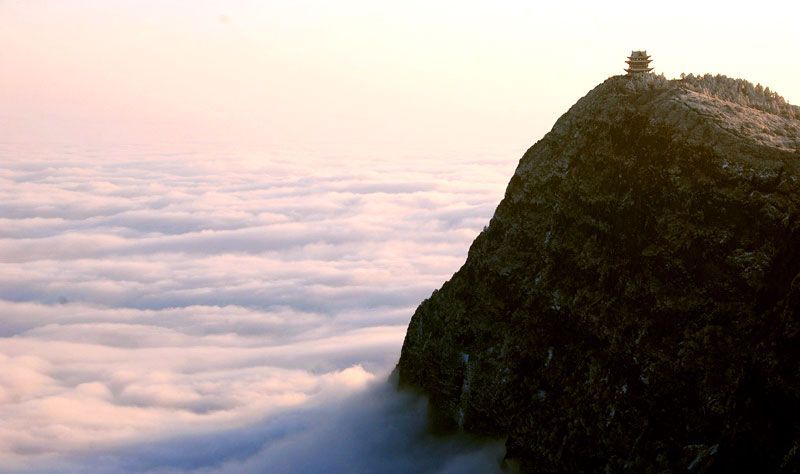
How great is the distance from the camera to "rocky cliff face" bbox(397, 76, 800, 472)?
67.2ft

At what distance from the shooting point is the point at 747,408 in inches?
749

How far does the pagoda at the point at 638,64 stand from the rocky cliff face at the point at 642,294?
0.80m

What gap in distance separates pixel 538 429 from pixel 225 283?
569 feet

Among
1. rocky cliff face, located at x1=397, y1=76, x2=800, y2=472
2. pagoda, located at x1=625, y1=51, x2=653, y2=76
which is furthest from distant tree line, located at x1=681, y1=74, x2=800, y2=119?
pagoda, located at x1=625, y1=51, x2=653, y2=76

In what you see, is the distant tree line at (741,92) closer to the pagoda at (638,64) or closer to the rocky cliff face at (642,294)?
the rocky cliff face at (642,294)

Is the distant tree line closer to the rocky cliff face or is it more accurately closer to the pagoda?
the rocky cliff face

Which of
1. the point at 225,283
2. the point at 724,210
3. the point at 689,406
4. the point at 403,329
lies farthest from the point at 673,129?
the point at 225,283

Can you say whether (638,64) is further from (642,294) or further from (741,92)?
(642,294)

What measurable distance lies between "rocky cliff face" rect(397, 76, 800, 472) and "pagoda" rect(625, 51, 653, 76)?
2.61 feet

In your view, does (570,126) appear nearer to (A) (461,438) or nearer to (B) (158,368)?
(A) (461,438)

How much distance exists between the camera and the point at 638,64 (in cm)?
3023

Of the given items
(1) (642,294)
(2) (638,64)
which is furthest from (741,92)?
(1) (642,294)

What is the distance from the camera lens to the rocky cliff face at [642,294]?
20469 mm

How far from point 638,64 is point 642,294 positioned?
36.6ft
